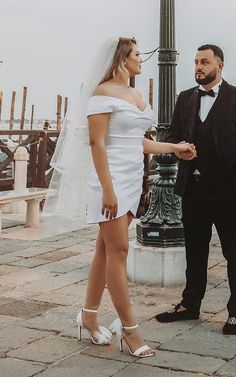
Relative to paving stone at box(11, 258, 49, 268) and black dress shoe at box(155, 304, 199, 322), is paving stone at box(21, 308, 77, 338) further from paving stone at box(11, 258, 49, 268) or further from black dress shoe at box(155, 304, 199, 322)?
paving stone at box(11, 258, 49, 268)

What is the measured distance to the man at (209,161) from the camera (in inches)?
165

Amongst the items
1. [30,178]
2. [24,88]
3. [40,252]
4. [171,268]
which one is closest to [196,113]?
[171,268]

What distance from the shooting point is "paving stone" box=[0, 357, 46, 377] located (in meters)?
3.41

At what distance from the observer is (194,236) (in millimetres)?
4426

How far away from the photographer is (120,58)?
3711 millimetres

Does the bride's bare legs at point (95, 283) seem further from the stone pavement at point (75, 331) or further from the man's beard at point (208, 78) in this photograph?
the man's beard at point (208, 78)

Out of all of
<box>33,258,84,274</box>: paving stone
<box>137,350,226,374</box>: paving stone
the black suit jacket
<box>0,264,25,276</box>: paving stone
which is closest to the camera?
<box>137,350,226,374</box>: paving stone

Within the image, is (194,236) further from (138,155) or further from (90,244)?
(90,244)

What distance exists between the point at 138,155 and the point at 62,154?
1.93 ft

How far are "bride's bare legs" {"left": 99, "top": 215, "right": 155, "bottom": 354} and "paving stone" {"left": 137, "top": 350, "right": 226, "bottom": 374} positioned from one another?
0.08 m

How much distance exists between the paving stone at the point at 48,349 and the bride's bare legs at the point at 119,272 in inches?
14.3

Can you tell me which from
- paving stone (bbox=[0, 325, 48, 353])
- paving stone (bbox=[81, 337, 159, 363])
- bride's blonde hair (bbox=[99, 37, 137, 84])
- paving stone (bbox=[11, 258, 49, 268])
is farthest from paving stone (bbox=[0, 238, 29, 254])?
bride's blonde hair (bbox=[99, 37, 137, 84])

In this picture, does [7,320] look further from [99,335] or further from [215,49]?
[215,49]

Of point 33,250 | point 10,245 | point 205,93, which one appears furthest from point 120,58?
point 10,245
